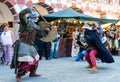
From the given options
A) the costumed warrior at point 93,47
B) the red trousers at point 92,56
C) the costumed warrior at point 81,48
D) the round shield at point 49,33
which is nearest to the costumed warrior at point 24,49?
the round shield at point 49,33

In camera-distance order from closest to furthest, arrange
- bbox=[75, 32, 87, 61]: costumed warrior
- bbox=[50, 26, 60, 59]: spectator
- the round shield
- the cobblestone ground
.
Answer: the cobblestone ground
the round shield
bbox=[75, 32, 87, 61]: costumed warrior
bbox=[50, 26, 60, 59]: spectator

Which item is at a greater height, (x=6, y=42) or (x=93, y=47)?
(x=93, y=47)

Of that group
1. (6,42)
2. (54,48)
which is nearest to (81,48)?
(54,48)

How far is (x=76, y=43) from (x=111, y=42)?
3400 millimetres

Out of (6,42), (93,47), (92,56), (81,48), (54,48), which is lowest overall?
(54,48)

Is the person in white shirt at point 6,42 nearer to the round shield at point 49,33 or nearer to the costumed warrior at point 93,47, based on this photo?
the round shield at point 49,33

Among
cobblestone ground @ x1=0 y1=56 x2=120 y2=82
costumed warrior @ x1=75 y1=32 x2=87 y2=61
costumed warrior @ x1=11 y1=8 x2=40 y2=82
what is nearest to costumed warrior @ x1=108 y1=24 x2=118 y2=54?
costumed warrior @ x1=75 y1=32 x2=87 y2=61

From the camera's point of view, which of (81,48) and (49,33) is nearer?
(49,33)

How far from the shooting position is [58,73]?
982cm

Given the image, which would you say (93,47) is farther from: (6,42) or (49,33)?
(6,42)

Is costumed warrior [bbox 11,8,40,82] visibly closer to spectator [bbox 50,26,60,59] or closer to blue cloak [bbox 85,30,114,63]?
blue cloak [bbox 85,30,114,63]

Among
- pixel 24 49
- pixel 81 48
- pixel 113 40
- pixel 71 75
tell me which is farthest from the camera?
pixel 113 40

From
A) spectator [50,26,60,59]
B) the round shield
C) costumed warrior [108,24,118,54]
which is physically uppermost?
the round shield

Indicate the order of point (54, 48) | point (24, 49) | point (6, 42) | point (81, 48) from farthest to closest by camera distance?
1. point (54, 48)
2. point (81, 48)
3. point (6, 42)
4. point (24, 49)
